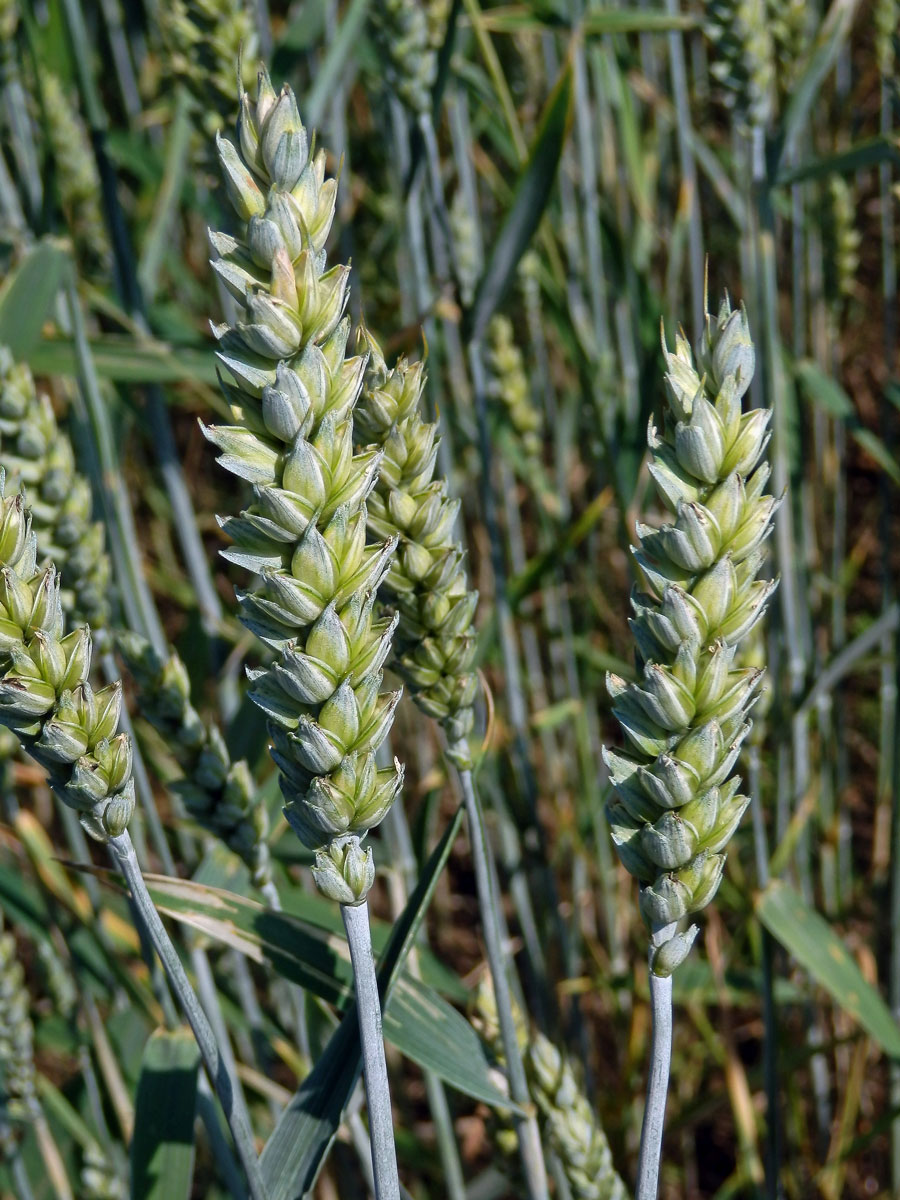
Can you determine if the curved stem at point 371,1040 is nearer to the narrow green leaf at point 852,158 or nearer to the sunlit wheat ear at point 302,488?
the sunlit wheat ear at point 302,488

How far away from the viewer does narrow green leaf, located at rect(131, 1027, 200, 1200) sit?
0.93m

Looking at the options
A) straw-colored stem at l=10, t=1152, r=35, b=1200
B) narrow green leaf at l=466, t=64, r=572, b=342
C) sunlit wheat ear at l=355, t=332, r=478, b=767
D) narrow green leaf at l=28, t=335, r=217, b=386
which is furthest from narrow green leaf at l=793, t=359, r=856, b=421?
straw-colored stem at l=10, t=1152, r=35, b=1200

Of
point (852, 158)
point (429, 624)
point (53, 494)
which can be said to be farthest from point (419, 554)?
point (852, 158)

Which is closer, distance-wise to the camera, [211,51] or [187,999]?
[187,999]

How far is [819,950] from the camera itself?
52.6 inches

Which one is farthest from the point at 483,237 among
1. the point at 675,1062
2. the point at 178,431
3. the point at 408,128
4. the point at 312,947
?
the point at 312,947

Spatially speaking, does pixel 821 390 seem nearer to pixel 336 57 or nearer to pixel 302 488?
pixel 336 57

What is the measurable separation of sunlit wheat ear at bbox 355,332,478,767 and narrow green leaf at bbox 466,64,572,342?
0.49 m

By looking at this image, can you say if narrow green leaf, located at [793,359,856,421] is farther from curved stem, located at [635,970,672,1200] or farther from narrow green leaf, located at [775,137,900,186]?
curved stem, located at [635,970,672,1200]

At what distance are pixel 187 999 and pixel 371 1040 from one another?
13 cm

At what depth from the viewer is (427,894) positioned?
2.57ft

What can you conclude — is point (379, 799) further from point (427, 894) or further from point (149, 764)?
point (149, 764)

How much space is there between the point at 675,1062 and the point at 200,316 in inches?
80.7

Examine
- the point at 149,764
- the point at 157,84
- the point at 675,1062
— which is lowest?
the point at 675,1062
